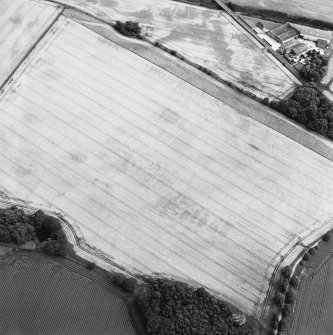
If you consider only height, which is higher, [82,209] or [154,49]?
[154,49]

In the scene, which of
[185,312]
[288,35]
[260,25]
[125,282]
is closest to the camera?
[185,312]

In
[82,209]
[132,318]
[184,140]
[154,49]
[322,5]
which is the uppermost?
[322,5]

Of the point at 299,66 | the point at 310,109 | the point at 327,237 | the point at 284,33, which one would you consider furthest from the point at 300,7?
the point at 327,237

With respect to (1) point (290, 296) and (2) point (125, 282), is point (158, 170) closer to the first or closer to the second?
(2) point (125, 282)

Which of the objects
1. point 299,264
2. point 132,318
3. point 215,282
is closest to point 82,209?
point 132,318

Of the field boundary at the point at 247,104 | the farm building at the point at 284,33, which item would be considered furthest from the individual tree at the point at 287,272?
the farm building at the point at 284,33

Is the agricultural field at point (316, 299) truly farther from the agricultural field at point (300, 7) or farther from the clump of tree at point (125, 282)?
the agricultural field at point (300, 7)

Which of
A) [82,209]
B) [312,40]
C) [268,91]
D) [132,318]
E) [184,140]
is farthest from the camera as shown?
[312,40]

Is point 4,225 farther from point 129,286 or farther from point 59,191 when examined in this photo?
point 129,286

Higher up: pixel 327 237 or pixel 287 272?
pixel 327 237
